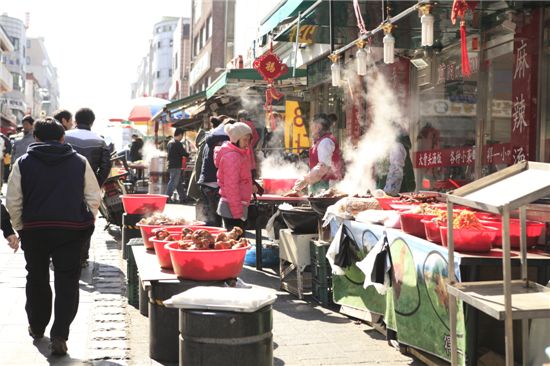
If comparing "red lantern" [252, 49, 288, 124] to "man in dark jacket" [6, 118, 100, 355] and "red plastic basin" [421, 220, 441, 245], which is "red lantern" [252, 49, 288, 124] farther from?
"red plastic basin" [421, 220, 441, 245]

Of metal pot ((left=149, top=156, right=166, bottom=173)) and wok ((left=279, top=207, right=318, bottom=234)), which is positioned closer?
wok ((left=279, top=207, right=318, bottom=234))

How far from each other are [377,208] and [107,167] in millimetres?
3662

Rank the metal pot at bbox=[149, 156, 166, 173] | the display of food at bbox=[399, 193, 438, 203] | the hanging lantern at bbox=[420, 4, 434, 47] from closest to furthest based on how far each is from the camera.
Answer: the display of food at bbox=[399, 193, 438, 203]
the hanging lantern at bbox=[420, 4, 434, 47]
the metal pot at bbox=[149, 156, 166, 173]

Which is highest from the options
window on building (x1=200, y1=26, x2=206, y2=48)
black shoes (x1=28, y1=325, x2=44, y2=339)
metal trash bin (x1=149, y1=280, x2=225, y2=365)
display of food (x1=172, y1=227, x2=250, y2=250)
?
window on building (x1=200, y1=26, x2=206, y2=48)

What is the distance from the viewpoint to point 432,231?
4.72 metres

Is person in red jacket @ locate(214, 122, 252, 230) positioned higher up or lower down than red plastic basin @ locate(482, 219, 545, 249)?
higher up

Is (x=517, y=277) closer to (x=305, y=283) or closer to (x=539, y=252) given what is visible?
(x=539, y=252)

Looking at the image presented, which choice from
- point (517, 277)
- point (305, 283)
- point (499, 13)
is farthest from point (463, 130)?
point (517, 277)

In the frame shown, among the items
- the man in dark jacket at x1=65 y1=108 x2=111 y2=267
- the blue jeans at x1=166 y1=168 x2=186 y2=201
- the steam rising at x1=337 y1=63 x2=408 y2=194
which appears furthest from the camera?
the blue jeans at x1=166 y1=168 x2=186 y2=201

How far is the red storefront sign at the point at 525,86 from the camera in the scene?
799cm

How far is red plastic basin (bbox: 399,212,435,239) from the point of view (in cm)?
499

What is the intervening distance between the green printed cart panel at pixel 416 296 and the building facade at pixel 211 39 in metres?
26.7

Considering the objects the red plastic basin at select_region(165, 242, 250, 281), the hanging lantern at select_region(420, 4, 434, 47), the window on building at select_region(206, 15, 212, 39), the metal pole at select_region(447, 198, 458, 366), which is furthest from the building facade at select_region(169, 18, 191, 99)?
the metal pole at select_region(447, 198, 458, 366)

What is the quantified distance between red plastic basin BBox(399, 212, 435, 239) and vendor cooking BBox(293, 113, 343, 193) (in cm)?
327
